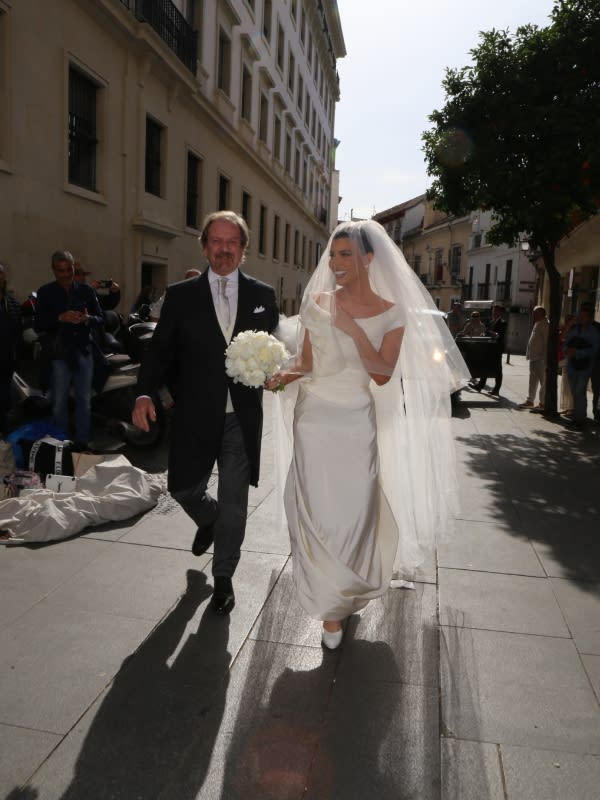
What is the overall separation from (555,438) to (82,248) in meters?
8.49

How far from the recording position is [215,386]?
142 inches

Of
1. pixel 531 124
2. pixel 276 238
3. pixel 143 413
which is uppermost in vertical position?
pixel 276 238

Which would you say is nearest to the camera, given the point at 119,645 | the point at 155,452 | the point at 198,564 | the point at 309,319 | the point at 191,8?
the point at 119,645

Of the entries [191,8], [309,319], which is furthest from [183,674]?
[191,8]

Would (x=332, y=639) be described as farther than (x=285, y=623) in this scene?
No

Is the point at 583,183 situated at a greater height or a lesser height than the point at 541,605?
greater

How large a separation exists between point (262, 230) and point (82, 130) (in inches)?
599

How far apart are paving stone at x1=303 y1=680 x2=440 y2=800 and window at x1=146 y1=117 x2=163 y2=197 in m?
14.2

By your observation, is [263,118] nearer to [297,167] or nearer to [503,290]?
[297,167]

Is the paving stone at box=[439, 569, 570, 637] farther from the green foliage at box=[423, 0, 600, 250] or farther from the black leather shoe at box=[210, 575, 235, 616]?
the green foliage at box=[423, 0, 600, 250]

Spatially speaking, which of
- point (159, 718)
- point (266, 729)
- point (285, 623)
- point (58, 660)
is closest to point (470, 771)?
point (266, 729)

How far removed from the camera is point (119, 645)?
3094 millimetres

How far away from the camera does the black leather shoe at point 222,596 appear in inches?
138

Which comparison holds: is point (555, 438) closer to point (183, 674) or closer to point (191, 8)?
point (183, 674)
